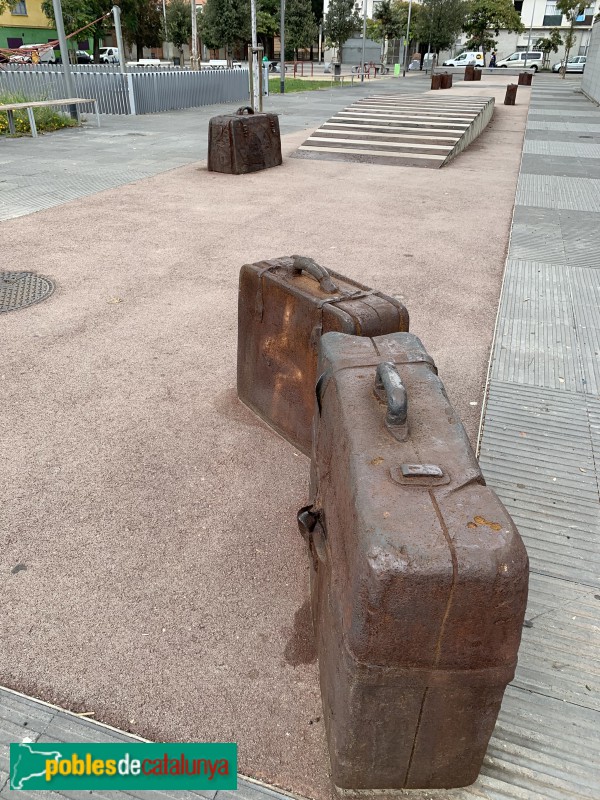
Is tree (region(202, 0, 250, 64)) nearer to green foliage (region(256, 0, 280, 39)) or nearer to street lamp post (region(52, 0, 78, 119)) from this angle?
green foliage (region(256, 0, 280, 39))

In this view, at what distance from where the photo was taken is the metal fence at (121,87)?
62.9 ft

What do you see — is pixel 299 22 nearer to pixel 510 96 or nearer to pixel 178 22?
pixel 178 22

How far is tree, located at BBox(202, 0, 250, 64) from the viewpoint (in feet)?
161

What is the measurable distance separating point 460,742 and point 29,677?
5.32 feet

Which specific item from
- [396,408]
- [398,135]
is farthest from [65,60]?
[396,408]

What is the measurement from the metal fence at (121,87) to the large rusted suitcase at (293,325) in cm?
1879

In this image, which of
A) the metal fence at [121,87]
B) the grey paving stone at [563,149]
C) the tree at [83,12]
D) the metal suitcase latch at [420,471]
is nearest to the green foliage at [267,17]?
the tree at [83,12]

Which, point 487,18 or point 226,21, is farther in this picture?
point 487,18

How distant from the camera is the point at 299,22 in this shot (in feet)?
172

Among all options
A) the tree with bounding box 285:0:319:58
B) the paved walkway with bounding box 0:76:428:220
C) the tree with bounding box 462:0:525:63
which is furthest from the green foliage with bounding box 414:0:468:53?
the paved walkway with bounding box 0:76:428:220

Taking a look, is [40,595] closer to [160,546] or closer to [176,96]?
[160,546]

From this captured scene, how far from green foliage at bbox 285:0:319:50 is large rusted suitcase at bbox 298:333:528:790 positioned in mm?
58669

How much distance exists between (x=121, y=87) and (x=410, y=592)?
71.8ft

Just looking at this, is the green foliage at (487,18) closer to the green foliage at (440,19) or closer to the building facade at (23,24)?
the green foliage at (440,19)
